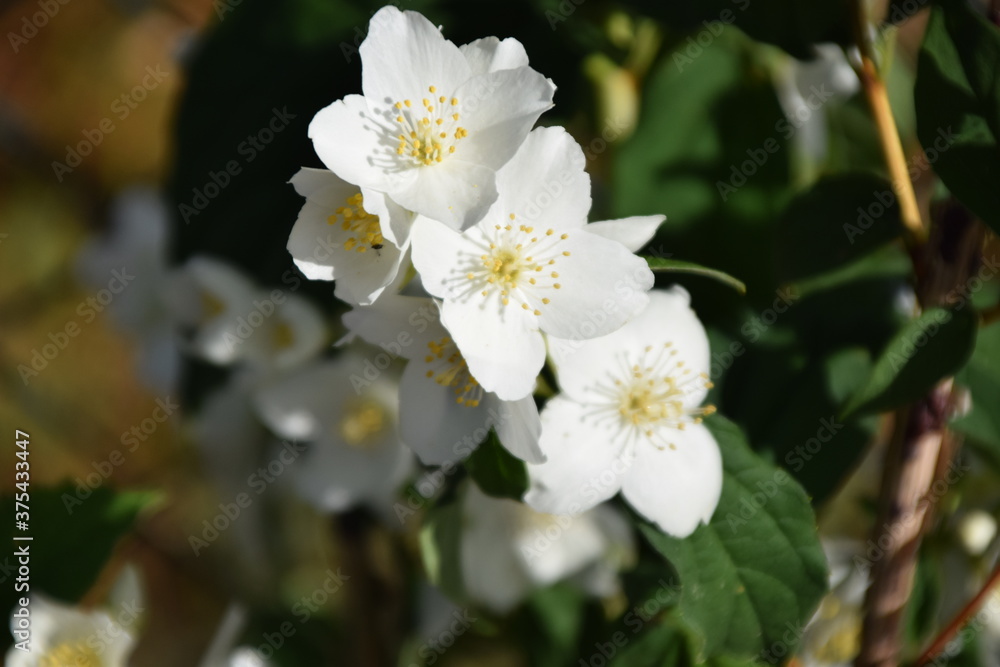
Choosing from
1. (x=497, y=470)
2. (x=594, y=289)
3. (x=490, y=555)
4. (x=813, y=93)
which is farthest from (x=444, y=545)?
(x=813, y=93)

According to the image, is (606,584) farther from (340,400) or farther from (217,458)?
(217,458)

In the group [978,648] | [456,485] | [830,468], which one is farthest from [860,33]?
[978,648]

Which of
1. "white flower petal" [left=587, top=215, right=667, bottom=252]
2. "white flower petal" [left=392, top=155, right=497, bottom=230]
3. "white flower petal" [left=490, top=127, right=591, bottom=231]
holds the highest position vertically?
"white flower petal" [left=392, top=155, right=497, bottom=230]

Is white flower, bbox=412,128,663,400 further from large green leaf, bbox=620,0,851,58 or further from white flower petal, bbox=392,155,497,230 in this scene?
large green leaf, bbox=620,0,851,58

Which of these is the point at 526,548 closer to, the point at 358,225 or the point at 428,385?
the point at 428,385

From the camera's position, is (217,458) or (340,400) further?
(217,458)

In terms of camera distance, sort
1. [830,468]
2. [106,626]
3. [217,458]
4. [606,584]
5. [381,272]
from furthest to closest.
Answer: [217,458] → [606,584] → [830,468] → [106,626] → [381,272]

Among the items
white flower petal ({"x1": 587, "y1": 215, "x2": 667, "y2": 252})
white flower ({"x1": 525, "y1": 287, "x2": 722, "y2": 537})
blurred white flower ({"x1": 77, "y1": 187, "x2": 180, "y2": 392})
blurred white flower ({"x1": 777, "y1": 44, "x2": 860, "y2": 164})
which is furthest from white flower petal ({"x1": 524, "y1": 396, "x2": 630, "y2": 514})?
blurred white flower ({"x1": 77, "y1": 187, "x2": 180, "y2": 392})
